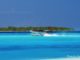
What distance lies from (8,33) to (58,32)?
4.33 meters

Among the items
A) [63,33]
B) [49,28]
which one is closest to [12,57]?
[49,28]

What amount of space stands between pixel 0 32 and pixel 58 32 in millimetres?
4843

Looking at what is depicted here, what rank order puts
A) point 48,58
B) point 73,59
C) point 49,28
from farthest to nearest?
point 49,28, point 48,58, point 73,59

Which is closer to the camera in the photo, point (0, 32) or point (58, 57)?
point (58, 57)

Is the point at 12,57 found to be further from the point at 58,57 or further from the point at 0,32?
the point at 0,32

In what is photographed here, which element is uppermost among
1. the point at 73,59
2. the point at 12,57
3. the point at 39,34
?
the point at 39,34

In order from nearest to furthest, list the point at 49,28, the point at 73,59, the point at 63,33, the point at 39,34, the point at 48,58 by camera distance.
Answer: the point at 73,59
the point at 48,58
the point at 39,34
the point at 49,28
the point at 63,33

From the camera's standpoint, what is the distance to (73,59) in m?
8.51

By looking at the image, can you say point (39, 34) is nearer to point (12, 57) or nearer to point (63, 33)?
point (63, 33)

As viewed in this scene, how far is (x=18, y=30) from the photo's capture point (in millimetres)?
24859

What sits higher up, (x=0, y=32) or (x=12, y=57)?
(x=0, y=32)

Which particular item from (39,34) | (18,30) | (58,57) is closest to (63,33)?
(18,30)

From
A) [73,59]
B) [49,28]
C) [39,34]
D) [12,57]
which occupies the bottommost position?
[73,59]

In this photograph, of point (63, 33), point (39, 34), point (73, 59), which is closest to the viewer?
point (73, 59)
